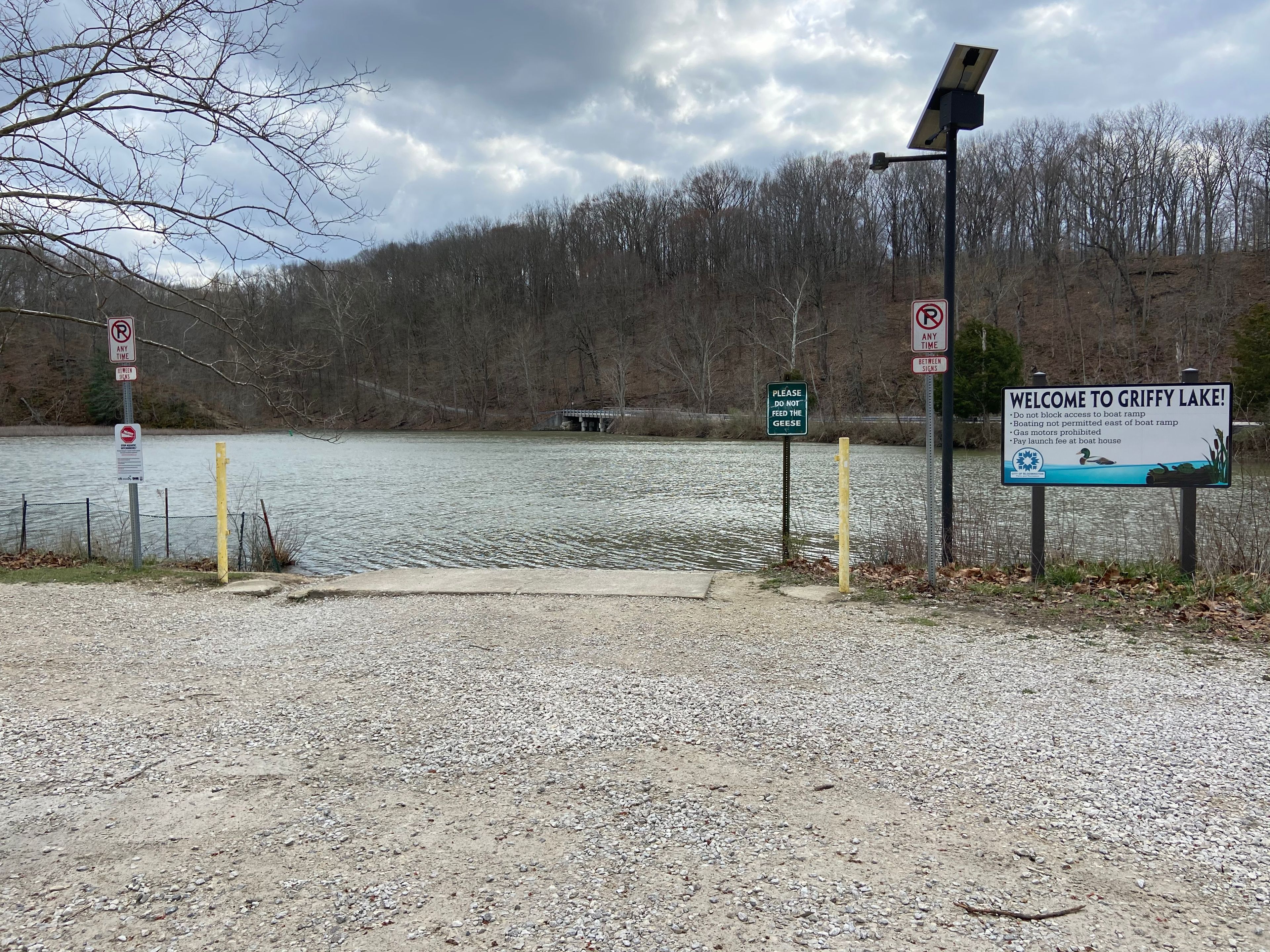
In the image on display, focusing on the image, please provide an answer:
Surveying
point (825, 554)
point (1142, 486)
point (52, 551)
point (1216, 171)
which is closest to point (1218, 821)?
point (1142, 486)

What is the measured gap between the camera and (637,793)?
364 cm

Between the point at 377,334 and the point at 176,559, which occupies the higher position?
the point at 377,334

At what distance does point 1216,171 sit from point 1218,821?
7686cm

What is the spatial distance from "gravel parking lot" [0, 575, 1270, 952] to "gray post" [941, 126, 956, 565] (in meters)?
3.08

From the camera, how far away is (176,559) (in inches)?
488

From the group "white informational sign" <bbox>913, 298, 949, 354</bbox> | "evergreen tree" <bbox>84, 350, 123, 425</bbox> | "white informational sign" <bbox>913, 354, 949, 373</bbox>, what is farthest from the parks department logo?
"evergreen tree" <bbox>84, 350, 123, 425</bbox>

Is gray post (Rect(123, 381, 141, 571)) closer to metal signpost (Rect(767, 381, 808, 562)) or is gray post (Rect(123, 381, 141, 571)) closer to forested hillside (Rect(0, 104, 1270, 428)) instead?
metal signpost (Rect(767, 381, 808, 562))

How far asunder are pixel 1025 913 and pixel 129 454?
399 inches

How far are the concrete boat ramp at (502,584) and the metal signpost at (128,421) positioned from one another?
1.74 meters

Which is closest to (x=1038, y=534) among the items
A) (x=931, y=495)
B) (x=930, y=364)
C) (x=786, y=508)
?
(x=931, y=495)

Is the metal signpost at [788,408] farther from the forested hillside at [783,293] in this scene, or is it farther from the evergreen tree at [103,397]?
the evergreen tree at [103,397]

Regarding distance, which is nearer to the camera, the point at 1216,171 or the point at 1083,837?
the point at 1083,837

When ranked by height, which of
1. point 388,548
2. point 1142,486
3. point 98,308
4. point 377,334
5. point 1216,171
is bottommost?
point 388,548

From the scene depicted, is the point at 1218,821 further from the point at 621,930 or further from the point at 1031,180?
the point at 1031,180
